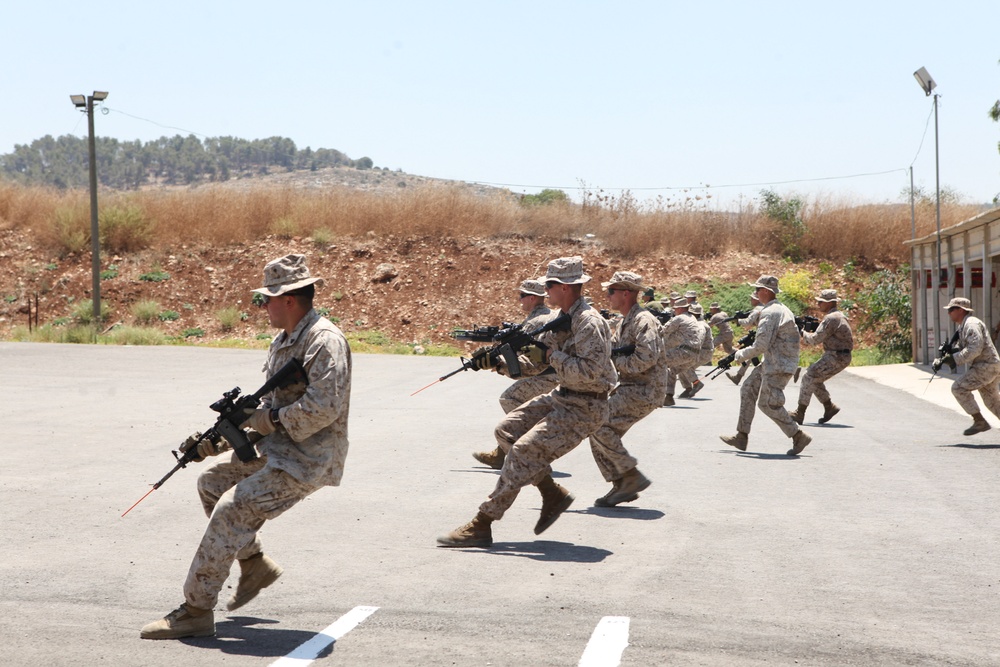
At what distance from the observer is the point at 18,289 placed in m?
42.4

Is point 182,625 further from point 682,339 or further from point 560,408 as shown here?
point 682,339

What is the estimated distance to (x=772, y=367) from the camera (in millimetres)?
13031

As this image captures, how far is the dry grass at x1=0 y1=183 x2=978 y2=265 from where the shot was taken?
4500 cm

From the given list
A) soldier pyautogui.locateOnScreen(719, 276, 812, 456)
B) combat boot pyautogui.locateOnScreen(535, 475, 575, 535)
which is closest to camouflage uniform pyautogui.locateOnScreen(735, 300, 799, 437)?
soldier pyautogui.locateOnScreen(719, 276, 812, 456)

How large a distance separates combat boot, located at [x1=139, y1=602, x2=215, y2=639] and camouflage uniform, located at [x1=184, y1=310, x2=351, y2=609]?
0.04 meters

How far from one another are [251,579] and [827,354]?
11845 millimetres

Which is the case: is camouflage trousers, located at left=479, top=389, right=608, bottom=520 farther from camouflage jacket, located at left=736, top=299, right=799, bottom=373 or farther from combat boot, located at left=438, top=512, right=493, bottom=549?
camouflage jacket, located at left=736, top=299, right=799, bottom=373

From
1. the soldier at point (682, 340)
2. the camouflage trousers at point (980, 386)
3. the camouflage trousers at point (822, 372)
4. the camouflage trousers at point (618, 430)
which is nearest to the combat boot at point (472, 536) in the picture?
the camouflage trousers at point (618, 430)

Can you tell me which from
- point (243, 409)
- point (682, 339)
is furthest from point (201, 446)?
point (682, 339)

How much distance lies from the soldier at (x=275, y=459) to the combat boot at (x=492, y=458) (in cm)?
549

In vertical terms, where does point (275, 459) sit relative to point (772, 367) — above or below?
above

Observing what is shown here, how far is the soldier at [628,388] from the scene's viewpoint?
892 cm

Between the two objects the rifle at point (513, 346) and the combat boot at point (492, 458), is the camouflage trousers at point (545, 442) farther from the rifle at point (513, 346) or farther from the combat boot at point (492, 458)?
the combat boot at point (492, 458)

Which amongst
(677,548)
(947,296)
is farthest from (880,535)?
A: (947,296)
